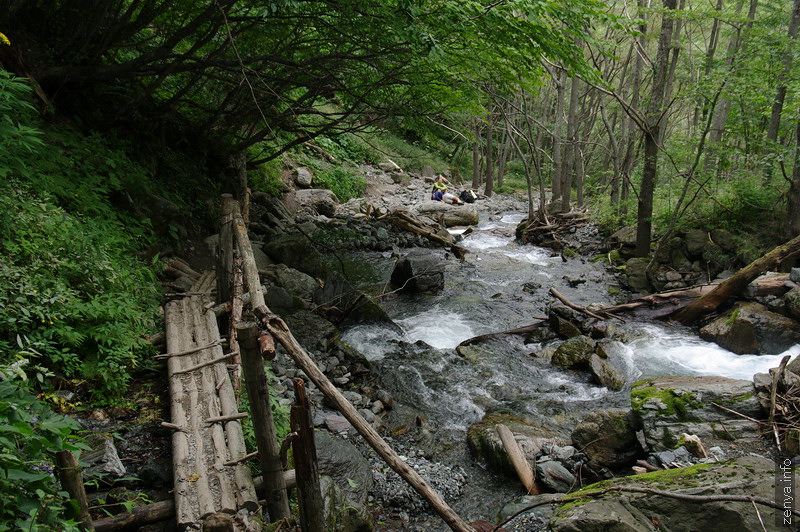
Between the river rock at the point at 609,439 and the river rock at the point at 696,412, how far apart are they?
0.19 m

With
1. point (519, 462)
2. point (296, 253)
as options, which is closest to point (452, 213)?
point (296, 253)

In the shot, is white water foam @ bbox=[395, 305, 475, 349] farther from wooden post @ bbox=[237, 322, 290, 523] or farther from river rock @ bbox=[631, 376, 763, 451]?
wooden post @ bbox=[237, 322, 290, 523]

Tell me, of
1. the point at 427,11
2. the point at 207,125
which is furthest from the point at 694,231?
the point at 207,125

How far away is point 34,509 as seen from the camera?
6.88 ft

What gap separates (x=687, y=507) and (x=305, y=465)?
9.89 feet

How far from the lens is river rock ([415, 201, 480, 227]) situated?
20.4 m

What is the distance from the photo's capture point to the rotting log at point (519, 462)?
4.90m

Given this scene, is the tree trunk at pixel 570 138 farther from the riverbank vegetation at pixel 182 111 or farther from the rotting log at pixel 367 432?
the rotting log at pixel 367 432

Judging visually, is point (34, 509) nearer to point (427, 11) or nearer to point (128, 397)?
point (128, 397)

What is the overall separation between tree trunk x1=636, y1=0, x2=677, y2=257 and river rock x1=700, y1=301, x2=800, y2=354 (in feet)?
15.5

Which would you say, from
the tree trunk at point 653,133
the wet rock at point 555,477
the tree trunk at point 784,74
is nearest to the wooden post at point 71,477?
the wet rock at point 555,477

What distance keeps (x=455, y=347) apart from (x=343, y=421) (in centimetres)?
357

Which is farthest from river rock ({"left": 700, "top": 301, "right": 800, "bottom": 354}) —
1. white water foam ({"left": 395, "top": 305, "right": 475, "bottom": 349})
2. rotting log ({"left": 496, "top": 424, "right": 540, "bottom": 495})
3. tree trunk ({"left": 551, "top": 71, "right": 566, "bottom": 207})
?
tree trunk ({"left": 551, "top": 71, "right": 566, "bottom": 207})

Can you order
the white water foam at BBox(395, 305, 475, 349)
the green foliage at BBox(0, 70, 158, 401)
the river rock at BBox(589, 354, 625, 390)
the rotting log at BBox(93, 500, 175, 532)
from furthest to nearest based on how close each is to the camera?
the white water foam at BBox(395, 305, 475, 349) < the river rock at BBox(589, 354, 625, 390) < the green foliage at BBox(0, 70, 158, 401) < the rotting log at BBox(93, 500, 175, 532)
